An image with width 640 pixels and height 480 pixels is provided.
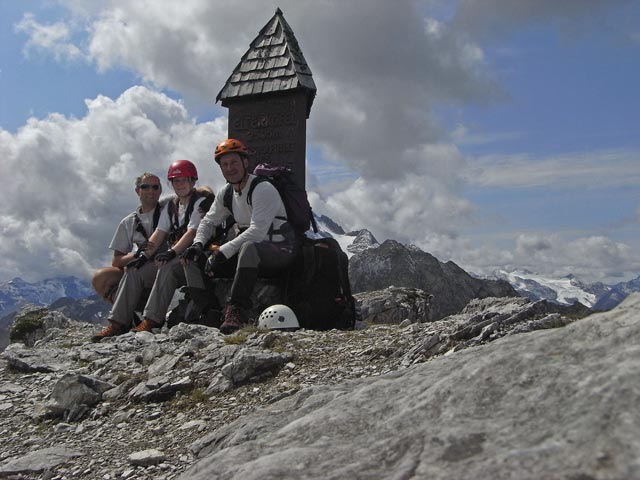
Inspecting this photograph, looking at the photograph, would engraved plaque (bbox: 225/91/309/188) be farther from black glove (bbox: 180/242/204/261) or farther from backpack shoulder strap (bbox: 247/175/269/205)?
black glove (bbox: 180/242/204/261)

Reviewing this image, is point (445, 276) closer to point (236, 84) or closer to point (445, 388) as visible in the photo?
point (236, 84)

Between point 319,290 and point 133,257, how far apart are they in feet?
11.3

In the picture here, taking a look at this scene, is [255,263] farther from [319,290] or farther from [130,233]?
[130,233]

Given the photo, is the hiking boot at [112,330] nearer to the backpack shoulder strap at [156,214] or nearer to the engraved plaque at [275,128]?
the backpack shoulder strap at [156,214]

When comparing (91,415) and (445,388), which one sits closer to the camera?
(445,388)

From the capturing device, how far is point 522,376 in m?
2.38

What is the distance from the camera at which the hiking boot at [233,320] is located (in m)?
8.20

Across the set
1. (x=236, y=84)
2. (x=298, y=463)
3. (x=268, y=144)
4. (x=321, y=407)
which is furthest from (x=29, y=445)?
(x=236, y=84)

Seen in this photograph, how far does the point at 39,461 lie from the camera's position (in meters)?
4.77

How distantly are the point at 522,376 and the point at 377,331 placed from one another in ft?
18.2

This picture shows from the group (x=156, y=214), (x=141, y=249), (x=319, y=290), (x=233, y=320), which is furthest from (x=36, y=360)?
(x=319, y=290)

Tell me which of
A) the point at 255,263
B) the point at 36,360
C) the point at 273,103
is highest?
the point at 273,103

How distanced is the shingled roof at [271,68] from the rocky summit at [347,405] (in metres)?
5.76

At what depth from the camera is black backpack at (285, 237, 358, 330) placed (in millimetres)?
9647
